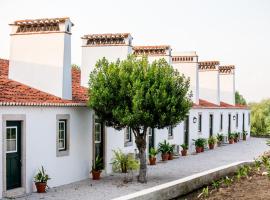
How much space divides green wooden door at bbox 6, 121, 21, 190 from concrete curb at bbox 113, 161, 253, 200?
15.3ft

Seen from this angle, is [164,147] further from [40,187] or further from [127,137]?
[40,187]

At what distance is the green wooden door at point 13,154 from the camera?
15.3 meters

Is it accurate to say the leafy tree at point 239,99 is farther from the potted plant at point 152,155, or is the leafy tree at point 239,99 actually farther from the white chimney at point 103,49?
the white chimney at point 103,49

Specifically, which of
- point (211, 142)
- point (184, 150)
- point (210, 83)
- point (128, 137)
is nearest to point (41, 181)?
point (128, 137)

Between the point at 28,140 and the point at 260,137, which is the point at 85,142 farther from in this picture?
the point at 260,137

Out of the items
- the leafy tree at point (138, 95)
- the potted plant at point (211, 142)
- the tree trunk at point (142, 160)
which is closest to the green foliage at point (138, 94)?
the leafy tree at point (138, 95)

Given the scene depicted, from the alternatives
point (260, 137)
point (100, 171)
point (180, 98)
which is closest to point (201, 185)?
point (180, 98)

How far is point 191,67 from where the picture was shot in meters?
32.6

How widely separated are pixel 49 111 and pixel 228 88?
2827 cm

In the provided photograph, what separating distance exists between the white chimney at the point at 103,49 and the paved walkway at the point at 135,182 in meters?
4.91

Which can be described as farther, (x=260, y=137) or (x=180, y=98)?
(x=260, y=137)

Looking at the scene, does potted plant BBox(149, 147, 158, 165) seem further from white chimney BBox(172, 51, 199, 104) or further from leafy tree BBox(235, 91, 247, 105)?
leafy tree BBox(235, 91, 247, 105)

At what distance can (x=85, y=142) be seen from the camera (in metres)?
19.4

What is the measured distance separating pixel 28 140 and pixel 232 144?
24567mm
